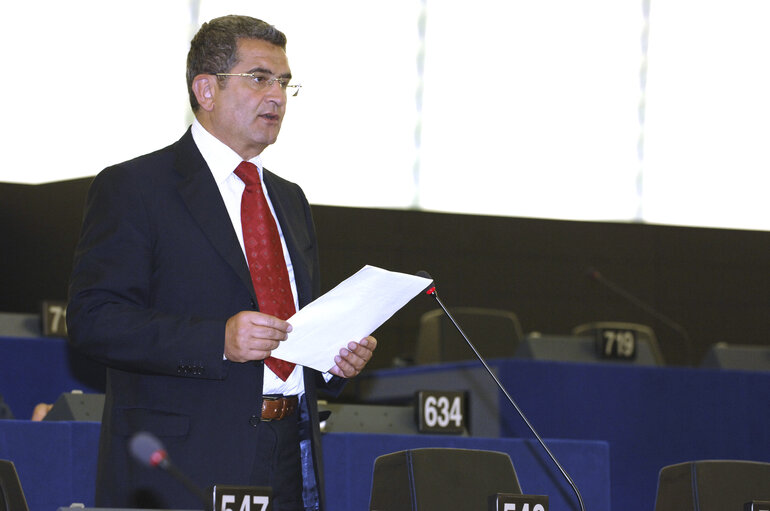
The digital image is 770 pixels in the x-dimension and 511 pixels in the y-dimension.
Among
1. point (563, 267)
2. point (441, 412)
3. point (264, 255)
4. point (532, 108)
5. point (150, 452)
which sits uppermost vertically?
point (532, 108)

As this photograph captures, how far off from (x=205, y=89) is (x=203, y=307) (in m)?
0.46

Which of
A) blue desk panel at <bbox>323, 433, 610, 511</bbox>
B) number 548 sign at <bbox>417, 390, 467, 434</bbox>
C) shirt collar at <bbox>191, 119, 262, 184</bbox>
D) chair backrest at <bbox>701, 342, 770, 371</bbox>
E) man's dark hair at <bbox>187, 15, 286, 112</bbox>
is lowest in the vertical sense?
blue desk panel at <bbox>323, 433, 610, 511</bbox>

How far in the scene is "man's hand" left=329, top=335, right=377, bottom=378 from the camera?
2.30 metres

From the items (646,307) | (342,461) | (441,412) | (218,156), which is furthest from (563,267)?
(218,156)

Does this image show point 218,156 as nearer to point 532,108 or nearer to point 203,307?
point 203,307

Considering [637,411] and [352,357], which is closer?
[352,357]

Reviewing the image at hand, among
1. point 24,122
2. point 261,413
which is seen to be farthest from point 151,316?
point 24,122

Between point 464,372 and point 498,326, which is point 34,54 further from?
point 464,372

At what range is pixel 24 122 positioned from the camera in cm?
732

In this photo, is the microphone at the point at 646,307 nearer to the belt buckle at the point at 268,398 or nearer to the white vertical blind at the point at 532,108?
the white vertical blind at the point at 532,108

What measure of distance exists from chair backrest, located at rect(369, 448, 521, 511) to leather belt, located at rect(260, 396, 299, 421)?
1.55ft

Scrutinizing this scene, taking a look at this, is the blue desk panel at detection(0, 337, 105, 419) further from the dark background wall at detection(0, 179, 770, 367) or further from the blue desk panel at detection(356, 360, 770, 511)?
the dark background wall at detection(0, 179, 770, 367)

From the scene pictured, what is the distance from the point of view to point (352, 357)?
7.59ft

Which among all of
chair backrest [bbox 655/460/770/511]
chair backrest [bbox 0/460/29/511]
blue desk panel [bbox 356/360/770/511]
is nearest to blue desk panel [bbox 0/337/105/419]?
blue desk panel [bbox 356/360/770/511]
